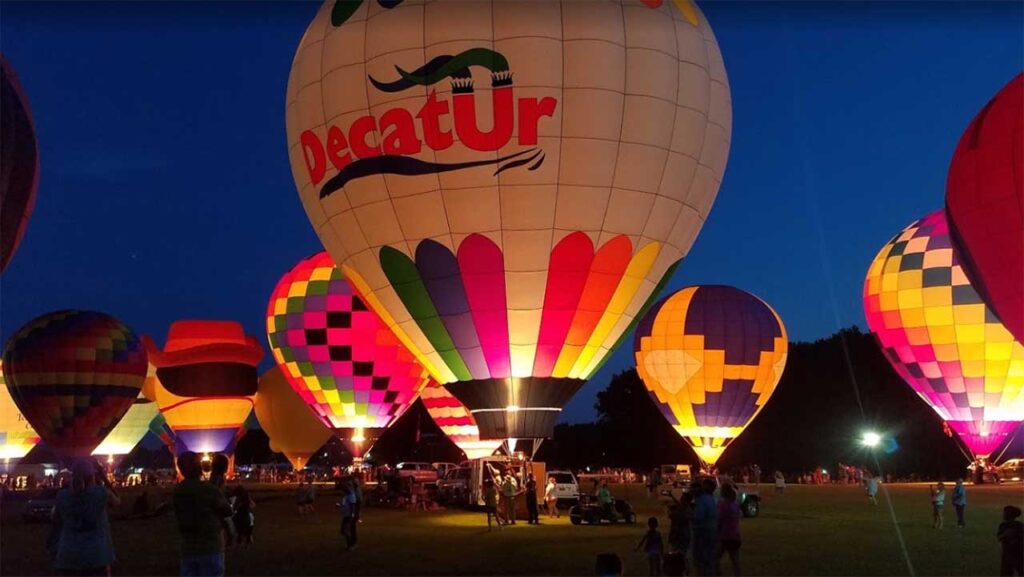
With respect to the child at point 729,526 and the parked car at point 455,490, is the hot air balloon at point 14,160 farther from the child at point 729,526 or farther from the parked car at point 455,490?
the parked car at point 455,490

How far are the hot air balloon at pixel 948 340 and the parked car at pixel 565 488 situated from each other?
10664 mm

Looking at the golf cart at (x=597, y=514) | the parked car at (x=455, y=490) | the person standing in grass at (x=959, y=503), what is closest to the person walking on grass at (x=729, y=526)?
the golf cart at (x=597, y=514)

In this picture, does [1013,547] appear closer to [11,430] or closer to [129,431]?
[11,430]

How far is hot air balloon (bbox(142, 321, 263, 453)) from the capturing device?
32156mm

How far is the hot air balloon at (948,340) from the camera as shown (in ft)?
80.4

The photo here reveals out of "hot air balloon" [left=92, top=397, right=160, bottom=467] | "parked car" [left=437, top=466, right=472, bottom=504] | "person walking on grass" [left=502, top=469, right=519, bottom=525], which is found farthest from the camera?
"hot air balloon" [left=92, top=397, right=160, bottom=467]

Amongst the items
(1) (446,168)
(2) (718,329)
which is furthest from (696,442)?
(1) (446,168)

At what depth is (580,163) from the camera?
15.2m

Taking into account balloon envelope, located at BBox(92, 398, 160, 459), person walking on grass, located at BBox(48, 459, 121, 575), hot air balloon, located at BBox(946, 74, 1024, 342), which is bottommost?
person walking on grass, located at BBox(48, 459, 121, 575)

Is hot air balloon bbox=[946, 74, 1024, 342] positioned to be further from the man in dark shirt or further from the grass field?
the man in dark shirt

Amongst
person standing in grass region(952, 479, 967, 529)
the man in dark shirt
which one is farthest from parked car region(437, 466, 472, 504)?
the man in dark shirt

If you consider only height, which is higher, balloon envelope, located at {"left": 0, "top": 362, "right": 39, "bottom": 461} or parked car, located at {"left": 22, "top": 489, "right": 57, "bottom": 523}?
balloon envelope, located at {"left": 0, "top": 362, "right": 39, "bottom": 461}

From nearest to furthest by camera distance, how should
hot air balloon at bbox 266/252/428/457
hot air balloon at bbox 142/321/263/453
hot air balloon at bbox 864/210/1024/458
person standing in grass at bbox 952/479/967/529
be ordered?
person standing in grass at bbox 952/479/967/529, hot air balloon at bbox 864/210/1024/458, hot air balloon at bbox 266/252/428/457, hot air balloon at bbox 142/321/263/453

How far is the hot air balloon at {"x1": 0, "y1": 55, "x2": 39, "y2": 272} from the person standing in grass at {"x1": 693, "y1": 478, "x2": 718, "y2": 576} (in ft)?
26.4
